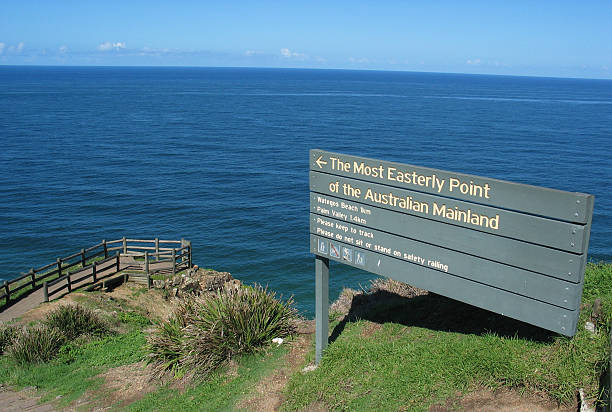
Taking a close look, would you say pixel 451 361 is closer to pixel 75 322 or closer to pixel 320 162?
pixel 320 162

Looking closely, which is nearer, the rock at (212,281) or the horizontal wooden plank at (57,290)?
the horizontal wooden plank at (57,290)

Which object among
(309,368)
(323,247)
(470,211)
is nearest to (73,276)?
(309,368)

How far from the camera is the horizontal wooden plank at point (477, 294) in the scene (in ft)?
21.1

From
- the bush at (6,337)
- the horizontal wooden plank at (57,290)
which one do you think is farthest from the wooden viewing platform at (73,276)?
the bush at (6,337)

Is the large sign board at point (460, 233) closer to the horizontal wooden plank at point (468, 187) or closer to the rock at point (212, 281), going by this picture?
the horizontal wooden plank at point (468, 187)

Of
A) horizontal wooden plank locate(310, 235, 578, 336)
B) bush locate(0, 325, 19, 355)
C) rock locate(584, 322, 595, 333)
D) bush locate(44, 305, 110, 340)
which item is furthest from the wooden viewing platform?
rock locate(584, 322, 595, 333)

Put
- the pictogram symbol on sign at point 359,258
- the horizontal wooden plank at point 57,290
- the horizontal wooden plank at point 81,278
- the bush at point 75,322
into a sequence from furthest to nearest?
the horizontal wooden plank at point 81,278 < the horizontal wooden plank at point 57,290 < the bush at point 75,322 < the pictogram symbol on sign at point 359,258

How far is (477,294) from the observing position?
7102 mm

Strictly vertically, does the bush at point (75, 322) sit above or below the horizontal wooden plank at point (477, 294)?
below

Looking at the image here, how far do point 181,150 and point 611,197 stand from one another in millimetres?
42368

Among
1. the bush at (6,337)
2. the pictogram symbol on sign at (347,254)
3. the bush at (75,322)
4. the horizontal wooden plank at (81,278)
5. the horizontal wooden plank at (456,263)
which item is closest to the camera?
the horizontal wooden plank at (456,263)

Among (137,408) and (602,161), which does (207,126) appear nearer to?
(602,161)

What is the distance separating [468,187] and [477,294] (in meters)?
1.38

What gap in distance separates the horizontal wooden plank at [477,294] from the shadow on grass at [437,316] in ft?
4.28
